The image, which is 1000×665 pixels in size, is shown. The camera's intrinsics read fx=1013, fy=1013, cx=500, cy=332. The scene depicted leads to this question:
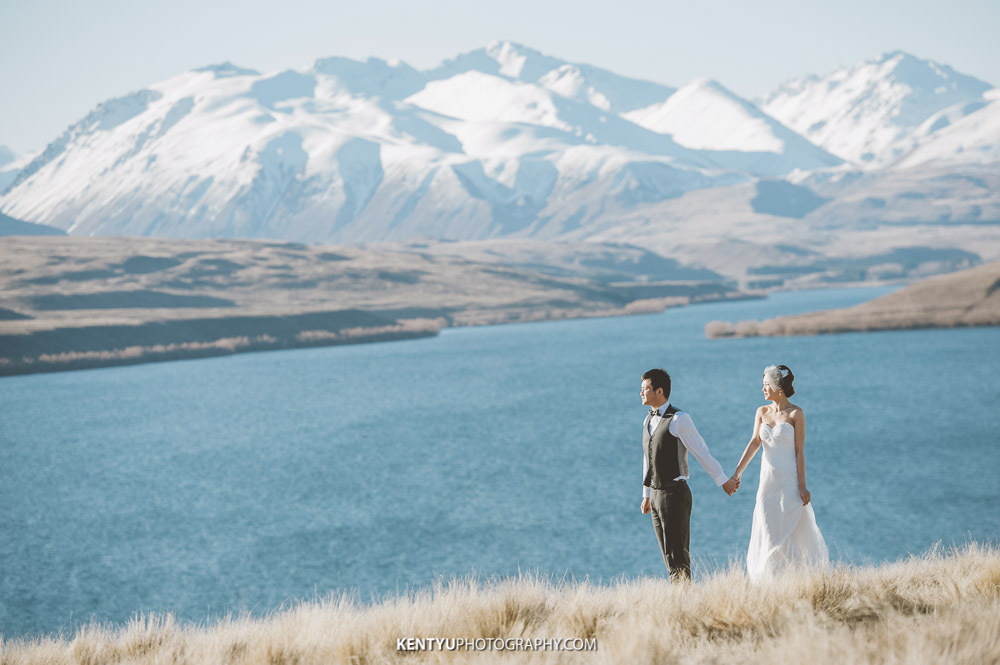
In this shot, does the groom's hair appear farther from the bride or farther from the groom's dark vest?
the bride

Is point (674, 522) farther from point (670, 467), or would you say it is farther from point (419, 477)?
point (419, 477)

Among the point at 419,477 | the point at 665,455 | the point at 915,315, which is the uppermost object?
the point at 665,455

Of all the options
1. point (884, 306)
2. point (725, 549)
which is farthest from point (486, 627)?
point (884, 306)

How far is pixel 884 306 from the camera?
152 meters

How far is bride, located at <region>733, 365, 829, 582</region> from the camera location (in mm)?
12305

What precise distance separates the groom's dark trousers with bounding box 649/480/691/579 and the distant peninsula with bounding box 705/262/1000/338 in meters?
132

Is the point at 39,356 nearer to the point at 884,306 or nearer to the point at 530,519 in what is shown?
the point at 530,519

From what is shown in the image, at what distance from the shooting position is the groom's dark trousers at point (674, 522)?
12.3 m

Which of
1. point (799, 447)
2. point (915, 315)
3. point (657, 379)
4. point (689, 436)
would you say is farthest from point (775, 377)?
point (915, 315)

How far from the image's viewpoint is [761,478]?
12469mm

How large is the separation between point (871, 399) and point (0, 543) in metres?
60.6

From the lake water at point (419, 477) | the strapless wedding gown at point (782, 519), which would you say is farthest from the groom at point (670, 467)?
the lake water at point (419, 477)

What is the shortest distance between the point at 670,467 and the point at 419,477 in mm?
42477

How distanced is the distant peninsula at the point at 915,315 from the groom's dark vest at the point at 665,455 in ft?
435
